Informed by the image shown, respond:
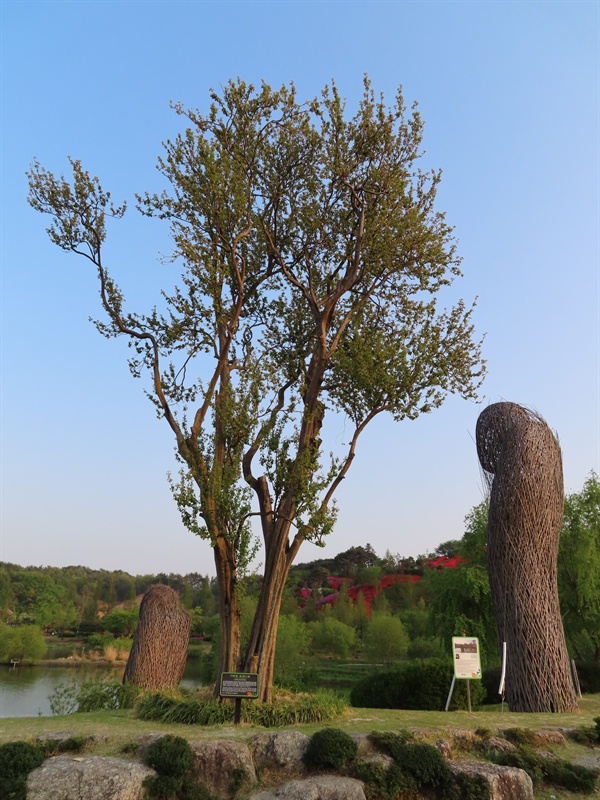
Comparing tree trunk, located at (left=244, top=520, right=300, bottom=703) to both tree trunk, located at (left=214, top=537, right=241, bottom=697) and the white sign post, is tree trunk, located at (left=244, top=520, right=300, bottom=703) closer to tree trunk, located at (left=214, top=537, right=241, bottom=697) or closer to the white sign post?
tree trunk, located at (left=214, top=537, right=241, bottom=697)

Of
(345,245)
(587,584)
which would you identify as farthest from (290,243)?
(587,584)

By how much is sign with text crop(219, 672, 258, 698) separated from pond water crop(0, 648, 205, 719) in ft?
28.0

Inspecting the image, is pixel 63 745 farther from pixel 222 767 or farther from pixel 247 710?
pixel 247 710

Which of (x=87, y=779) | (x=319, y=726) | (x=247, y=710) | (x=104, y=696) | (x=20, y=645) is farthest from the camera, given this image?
(x=20, y=645)

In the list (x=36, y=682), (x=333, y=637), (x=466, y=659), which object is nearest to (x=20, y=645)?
(x=36, y=682)

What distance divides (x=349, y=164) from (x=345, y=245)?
6.22 feet

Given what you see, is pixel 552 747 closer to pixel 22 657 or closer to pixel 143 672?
pixel 143 672

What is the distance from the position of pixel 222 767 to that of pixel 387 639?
4098cm

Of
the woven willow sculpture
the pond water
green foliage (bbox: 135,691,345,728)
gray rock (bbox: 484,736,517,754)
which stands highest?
the woven willow sculpture

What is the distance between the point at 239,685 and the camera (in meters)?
9.43

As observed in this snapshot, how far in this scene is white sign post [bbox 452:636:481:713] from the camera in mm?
11961

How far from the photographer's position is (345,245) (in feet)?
48.0

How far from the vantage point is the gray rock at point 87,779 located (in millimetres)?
7078

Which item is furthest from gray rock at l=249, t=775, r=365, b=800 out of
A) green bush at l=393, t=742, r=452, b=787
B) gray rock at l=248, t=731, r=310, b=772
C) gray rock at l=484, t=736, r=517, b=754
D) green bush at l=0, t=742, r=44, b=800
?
green bush at l=0, t=742, r=44, b=800
